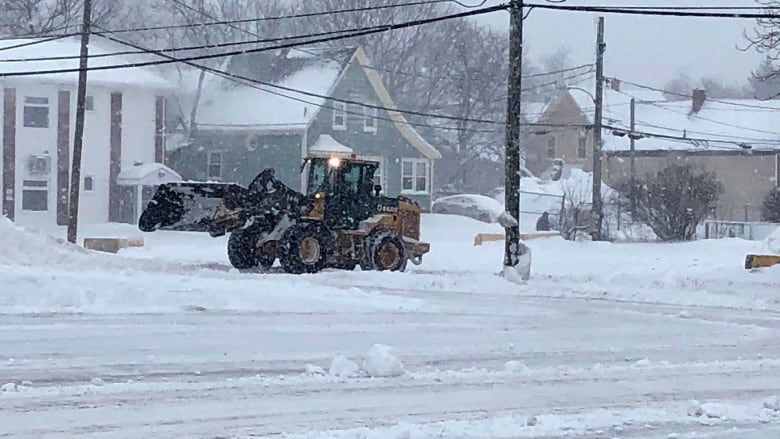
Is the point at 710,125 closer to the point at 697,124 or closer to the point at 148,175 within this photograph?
the point at 697,124

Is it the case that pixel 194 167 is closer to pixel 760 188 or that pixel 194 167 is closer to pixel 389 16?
pixel 389 16

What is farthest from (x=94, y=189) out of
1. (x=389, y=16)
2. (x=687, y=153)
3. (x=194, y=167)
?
(x=687, y=153)

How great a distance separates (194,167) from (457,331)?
42.6 metres

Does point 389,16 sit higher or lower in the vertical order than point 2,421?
higher

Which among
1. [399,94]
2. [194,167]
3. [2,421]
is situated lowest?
[2,421]

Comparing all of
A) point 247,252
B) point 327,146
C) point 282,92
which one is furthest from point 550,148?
point 247,252

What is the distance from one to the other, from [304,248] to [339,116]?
3034cm

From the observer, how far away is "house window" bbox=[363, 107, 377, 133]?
187ft

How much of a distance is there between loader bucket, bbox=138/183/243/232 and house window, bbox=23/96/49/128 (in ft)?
87.8

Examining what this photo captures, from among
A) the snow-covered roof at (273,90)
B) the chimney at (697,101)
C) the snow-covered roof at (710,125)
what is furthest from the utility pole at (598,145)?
the chimney at (697,101)

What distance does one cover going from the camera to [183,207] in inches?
1000

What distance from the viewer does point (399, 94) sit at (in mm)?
74750

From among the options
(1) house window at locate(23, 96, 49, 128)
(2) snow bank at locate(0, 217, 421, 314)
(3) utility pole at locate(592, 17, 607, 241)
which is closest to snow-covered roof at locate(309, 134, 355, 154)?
(1) house window at locate(23, 96, 49, 128)

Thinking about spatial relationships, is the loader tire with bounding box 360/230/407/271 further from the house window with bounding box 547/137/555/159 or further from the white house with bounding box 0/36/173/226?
the house window with bounding box 547/137/555/159
